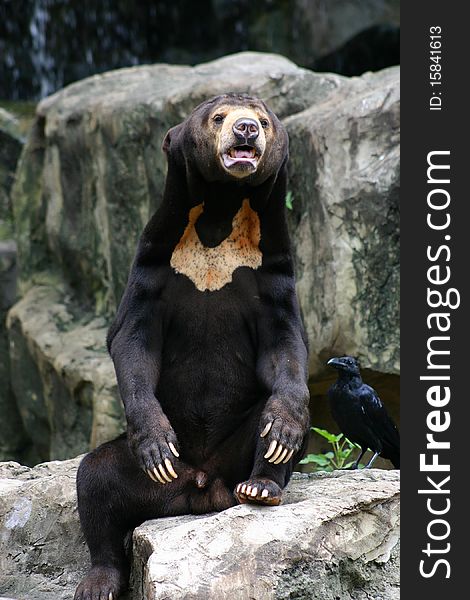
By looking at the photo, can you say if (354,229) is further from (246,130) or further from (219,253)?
(246,130)

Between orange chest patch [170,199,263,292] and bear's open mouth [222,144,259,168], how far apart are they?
0.98 ft

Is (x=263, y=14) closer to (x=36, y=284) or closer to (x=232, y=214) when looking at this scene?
(x=36, y=284)

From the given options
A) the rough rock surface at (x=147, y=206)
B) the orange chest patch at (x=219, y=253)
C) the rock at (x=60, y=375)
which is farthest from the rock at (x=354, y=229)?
the orange chest patch at (x=219, y=253)

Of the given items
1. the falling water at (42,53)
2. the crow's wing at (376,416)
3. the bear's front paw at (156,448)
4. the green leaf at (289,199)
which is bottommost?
the bear's front paw at (156,448)

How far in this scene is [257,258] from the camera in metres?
4.59

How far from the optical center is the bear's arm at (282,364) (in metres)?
4.20

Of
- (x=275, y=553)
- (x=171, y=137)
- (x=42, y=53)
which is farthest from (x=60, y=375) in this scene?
(x=42, y=53)

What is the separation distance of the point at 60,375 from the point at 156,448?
193 inches

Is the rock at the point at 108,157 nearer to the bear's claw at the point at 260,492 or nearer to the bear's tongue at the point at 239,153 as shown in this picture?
the bear's tongue at the point at 239,153

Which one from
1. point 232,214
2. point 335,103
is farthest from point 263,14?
point 232,214

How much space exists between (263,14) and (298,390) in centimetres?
1141

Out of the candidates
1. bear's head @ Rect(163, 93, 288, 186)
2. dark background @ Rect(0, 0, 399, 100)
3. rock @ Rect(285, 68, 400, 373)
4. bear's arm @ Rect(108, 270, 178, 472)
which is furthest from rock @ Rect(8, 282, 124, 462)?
dark background @ Rect(0, 0, 399, 100)

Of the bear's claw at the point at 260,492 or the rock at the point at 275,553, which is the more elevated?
the bear's claw at the point at 260,492

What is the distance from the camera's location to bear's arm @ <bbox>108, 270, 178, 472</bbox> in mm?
4211
